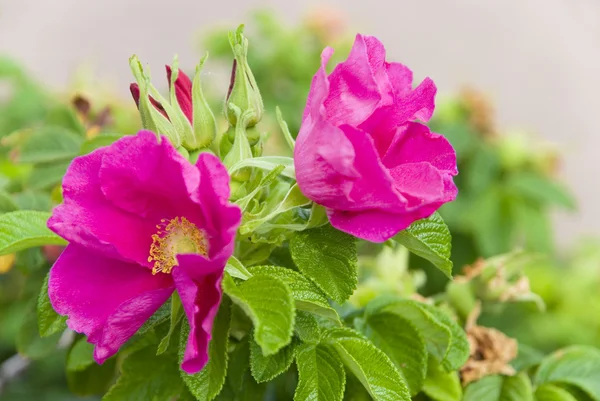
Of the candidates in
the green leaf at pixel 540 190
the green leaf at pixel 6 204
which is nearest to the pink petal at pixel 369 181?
the green leaf at pixel 6 204

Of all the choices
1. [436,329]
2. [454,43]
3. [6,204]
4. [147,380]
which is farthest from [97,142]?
[454,43]

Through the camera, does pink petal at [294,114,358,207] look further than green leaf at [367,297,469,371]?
No

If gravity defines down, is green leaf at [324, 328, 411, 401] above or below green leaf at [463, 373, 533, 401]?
above

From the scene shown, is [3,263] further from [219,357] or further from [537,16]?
[537,16]

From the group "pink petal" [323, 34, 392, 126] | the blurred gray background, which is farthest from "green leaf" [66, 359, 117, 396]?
the blurred gray background

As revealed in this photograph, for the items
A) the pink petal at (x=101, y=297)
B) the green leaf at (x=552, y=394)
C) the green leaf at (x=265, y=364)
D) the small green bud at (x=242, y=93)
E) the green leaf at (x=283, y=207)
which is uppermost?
the small green bud at (x=242, y=93)

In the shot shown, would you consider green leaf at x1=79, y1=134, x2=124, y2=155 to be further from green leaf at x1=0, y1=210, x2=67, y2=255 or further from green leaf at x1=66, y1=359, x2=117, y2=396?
green leaf at x1=66, y1=359, x2=117, y2=396

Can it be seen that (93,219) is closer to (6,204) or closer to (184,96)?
(184,96)

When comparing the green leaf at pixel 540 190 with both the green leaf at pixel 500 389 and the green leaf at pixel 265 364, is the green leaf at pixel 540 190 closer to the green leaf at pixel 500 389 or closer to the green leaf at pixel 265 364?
the green leaf at pixel 500 389
